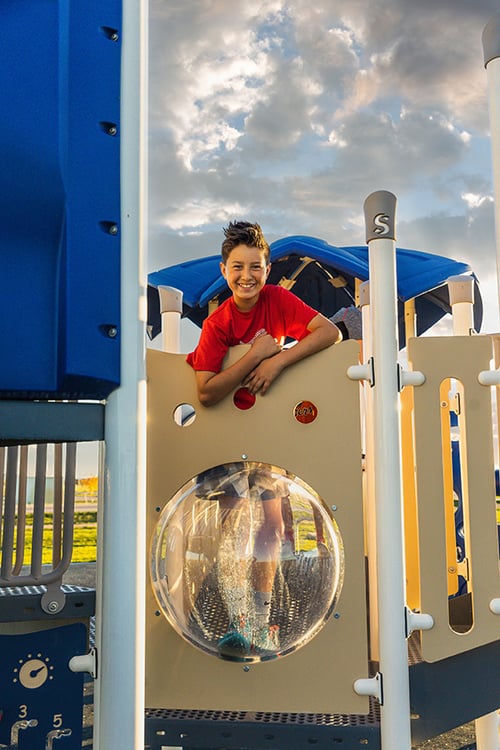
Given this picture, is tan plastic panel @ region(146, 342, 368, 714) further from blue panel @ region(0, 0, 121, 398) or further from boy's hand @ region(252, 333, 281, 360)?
blue panel @ region(0, 0, 121, 398)

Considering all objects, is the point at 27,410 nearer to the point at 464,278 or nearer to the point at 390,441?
the point at 390,441

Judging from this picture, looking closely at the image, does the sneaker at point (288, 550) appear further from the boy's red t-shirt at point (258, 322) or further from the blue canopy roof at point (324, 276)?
the blue canopy roof at point (324, 276)

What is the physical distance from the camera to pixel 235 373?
5.65 ft

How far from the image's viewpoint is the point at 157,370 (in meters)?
1.82

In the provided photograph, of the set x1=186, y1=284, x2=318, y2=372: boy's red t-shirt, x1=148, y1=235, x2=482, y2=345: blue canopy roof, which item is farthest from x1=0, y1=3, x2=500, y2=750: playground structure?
x1=148, y1=235, x2=482, y2=345: blue canopy roof

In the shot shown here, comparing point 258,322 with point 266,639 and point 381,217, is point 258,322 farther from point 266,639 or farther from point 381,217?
point 266,639

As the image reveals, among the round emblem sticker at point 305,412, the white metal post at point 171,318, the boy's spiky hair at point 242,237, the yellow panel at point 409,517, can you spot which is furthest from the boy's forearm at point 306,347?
the white metal post at point 171,318

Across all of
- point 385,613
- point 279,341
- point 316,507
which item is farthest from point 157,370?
point 385,613

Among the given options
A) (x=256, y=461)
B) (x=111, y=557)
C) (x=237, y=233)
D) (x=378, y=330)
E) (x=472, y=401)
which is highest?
(x=237, y=233)

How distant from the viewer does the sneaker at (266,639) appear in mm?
1706

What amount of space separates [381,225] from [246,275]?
0.39 meters

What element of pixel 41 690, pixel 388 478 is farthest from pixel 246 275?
pixel 41 690

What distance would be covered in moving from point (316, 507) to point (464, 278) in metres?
1.07

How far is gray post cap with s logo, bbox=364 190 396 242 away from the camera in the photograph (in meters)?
1.68
